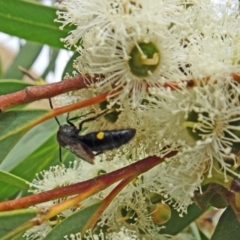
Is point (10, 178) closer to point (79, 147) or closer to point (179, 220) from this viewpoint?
point (79, 147)

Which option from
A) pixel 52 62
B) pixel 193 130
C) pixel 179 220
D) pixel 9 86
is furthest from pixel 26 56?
pixel 193 130

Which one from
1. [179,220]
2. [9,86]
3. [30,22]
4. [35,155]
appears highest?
[30,22]

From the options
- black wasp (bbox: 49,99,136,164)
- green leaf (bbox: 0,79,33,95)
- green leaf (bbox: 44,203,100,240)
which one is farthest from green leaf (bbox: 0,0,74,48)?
green leaf (bbox: 44,203,100,240)

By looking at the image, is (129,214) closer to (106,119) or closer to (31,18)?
(106,119)

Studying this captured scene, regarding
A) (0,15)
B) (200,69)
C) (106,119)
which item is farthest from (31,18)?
(200,69)

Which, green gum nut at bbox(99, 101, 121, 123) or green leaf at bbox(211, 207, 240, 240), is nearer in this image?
green gum nut at bbox(99, 101, 121, 123)

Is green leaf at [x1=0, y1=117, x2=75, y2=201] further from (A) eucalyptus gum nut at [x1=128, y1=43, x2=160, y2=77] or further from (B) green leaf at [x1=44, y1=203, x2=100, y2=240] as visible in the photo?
(A) eucalyptus gum nut at [x1=128, y1=43, x2=160, y2=77]
